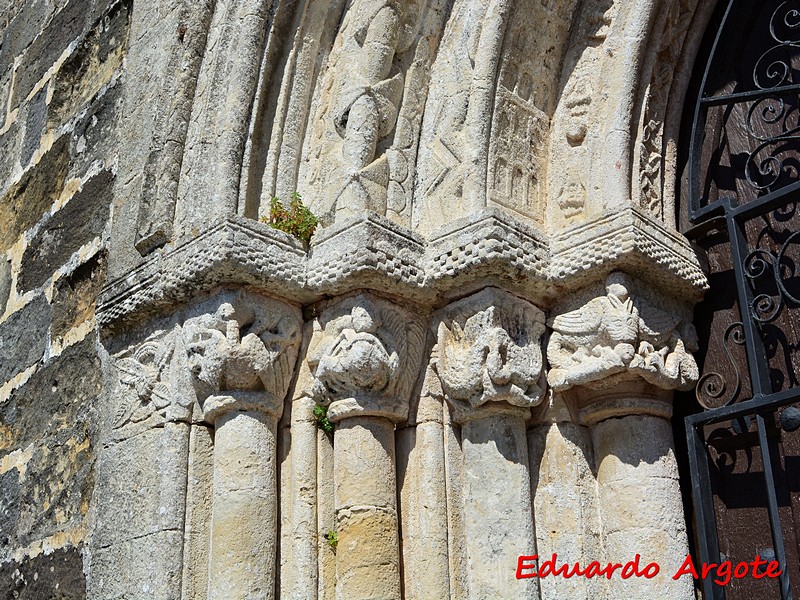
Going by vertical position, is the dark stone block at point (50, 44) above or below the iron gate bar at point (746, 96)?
above

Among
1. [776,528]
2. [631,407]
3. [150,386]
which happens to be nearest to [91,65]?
[150,386]

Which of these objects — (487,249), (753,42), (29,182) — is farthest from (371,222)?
(29,182)

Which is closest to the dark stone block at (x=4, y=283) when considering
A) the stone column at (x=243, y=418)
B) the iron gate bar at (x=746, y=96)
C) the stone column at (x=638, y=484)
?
the stone column at (x=243, y=418)

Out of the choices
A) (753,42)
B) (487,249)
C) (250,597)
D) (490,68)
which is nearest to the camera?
(250,597)

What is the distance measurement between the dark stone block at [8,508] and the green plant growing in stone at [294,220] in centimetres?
156

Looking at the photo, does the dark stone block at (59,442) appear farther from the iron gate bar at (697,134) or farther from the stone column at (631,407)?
the iron gate bar at (697,134)

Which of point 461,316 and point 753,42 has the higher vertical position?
point 753,42

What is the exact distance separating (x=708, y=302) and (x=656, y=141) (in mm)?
589

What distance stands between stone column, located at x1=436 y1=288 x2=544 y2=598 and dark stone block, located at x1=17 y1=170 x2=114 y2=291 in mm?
1588

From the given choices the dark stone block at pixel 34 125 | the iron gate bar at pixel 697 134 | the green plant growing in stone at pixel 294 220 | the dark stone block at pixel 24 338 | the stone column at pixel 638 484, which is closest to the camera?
the stone column at pixel 638 484

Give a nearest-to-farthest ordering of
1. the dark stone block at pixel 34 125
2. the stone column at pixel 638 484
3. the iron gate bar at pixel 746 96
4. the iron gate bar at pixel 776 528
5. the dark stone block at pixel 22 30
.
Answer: the iron gate bar at pixel 776 528 < the stone column at pixel 638 484 < the iron gate bar at pixel 746 96 < the dark stone block at pixel 34 125 < the dark stone block at pixel 22 30

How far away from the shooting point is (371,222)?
3021 mm

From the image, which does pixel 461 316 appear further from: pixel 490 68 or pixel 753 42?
pixel 753 42

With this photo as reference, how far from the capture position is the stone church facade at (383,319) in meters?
2.87
